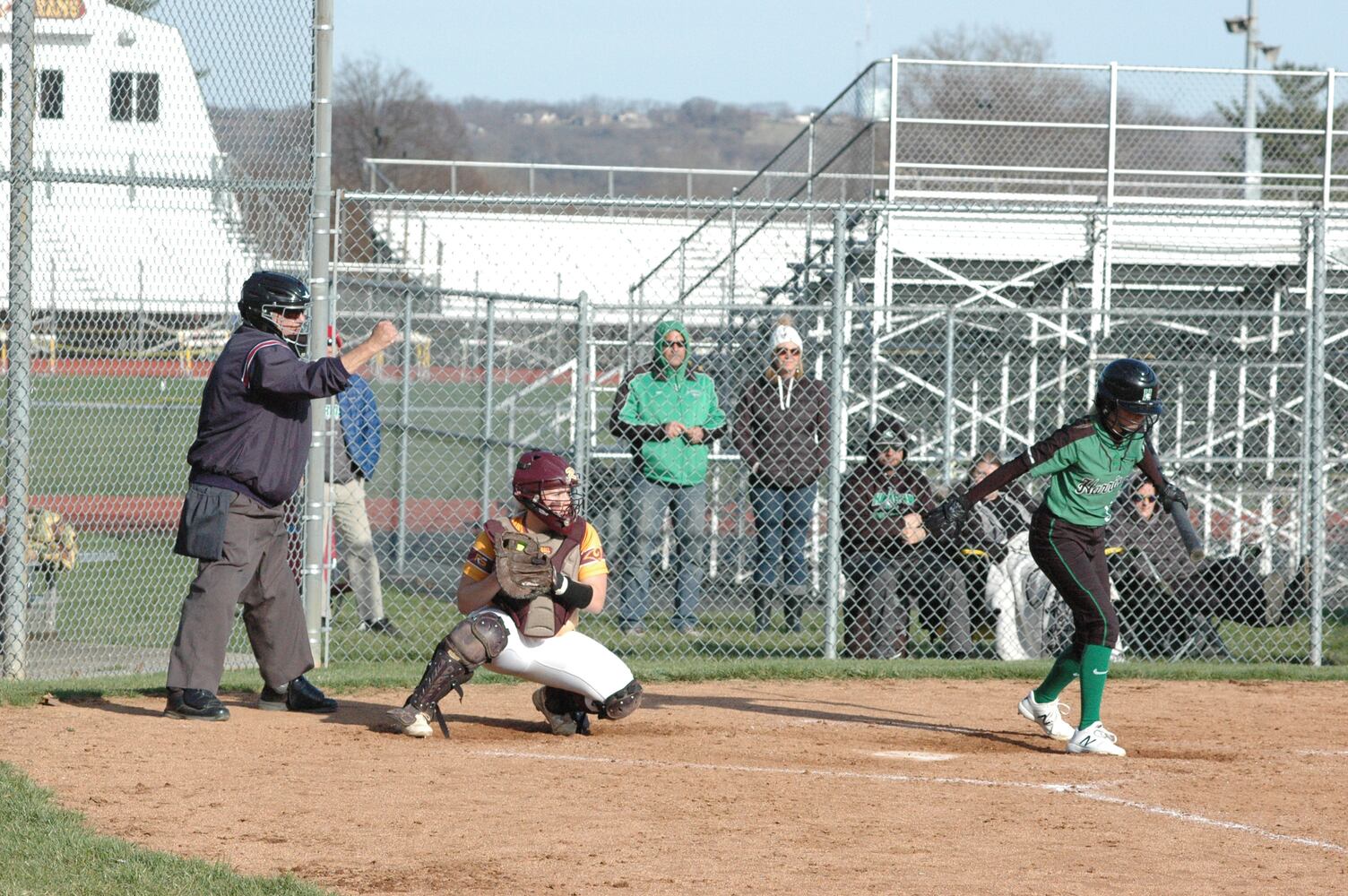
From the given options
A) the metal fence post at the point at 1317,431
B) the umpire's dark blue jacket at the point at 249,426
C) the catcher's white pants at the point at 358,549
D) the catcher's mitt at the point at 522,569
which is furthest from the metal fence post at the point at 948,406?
the umpire's dark blue jacket at the point at 249,426

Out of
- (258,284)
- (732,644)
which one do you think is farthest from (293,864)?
(732,644)

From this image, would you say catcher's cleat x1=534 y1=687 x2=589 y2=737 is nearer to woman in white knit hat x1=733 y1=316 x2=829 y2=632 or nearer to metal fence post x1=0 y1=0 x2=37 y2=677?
metal fence post x1=0 y1=0 x2=37 y2=677

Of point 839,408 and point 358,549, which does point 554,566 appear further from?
point 358,549

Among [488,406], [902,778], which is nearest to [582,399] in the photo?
[488,406]

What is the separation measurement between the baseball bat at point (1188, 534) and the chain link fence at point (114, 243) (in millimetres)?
4720

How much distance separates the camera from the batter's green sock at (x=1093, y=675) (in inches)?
275

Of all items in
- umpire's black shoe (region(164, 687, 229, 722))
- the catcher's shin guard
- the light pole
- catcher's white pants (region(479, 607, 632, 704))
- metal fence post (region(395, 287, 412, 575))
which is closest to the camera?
the catcher's shin guard

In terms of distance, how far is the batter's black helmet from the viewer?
6926 millimetres

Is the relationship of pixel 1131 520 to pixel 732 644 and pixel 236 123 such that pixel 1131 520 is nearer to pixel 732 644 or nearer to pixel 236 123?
pixel 732 644

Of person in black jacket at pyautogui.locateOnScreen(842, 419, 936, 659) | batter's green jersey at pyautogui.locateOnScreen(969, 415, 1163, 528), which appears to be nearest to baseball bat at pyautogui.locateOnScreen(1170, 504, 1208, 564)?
batter's green jersey at pyautogui.locateOnScreen(969, 415, 1163, 528)

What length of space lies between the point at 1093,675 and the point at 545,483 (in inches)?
102

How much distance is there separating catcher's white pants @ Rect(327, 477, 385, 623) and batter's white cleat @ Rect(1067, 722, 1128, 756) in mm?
5243

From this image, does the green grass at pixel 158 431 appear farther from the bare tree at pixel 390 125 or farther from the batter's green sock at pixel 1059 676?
the bare tree at pixel 390 125

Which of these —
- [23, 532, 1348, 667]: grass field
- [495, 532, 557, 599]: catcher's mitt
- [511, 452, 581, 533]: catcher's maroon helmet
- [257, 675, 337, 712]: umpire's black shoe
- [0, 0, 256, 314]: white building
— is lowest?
[23, 532, 1348, 667]: grass field
